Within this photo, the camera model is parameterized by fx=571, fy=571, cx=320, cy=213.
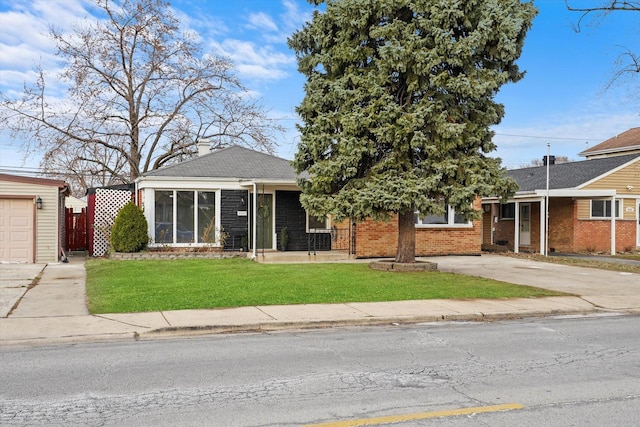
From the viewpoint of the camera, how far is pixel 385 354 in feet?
23.7

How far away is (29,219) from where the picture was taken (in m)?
18.8

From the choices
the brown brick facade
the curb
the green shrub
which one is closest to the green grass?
the curb

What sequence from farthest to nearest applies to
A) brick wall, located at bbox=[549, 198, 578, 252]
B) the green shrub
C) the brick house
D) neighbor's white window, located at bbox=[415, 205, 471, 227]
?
brick wall, located at bbox=[549, 198, 578, 252] < the brick house < neighbor's white window, located at bbox=[415, 205, 471, 227] < the green shrub

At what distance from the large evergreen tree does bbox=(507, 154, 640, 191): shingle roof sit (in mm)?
12746

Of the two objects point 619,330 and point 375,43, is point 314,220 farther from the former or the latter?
point 619,330

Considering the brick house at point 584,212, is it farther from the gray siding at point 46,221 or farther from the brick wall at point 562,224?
the gray siding at point 46,221

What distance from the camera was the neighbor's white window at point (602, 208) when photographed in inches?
1048

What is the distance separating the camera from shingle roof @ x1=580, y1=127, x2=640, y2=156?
145ft

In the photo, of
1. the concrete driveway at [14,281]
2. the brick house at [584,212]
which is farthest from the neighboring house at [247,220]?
the brick house at [584,212]

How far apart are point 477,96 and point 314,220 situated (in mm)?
8601

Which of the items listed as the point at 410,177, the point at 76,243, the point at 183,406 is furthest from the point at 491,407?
the point at 76,243

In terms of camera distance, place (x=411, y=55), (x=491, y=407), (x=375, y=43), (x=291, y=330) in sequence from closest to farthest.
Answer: (x=491, y=407) < (x=291, y=330) < (x=411, y=55) < (x=375, y=43)

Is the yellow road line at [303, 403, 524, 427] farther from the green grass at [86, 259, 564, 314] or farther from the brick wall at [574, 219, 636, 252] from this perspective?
the brick wall at [574, 219, 636, 252]

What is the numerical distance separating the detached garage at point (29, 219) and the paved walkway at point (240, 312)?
4086 mm
